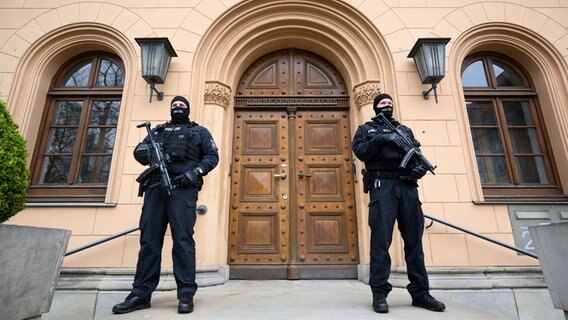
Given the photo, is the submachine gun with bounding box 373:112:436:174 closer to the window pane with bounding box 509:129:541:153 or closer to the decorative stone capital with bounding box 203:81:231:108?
the decorative stone capital with bounding box 203:81:231:108

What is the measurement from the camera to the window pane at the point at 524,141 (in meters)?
4.56

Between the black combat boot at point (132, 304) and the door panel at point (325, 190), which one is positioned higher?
the door panel at point (325, 190)

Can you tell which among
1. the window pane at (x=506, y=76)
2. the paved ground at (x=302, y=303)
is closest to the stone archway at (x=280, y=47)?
the paved ground at (x=302, y=303)

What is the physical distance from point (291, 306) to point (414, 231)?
4.10 ft

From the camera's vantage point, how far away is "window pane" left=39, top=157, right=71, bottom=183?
4.42 metres

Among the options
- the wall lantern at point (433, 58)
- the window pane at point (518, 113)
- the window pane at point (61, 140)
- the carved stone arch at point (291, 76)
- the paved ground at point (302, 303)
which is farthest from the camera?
the carved stone arch at point (291, 76)

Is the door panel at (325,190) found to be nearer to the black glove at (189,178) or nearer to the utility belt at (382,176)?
the utility belt at (382,176)

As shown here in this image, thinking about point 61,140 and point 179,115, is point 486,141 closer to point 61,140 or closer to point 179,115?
point 179,115

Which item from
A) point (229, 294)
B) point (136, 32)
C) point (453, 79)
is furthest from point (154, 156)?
point (453, 79)

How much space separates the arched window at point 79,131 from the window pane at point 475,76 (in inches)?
212

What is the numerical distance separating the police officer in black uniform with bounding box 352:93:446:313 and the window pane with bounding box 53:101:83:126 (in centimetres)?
432

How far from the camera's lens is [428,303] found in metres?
2.56

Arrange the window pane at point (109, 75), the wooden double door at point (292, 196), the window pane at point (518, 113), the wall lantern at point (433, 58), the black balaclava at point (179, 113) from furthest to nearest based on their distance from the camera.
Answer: the window pane at point (109, 75)
the window pane at point (518, 113)
the wooden double door at point (292, 196)
the wall lantern at point (433, 58)
the black balaclava at point (179, 113)

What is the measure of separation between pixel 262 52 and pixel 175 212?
347cm
